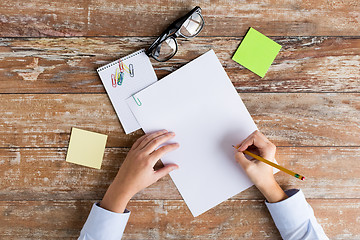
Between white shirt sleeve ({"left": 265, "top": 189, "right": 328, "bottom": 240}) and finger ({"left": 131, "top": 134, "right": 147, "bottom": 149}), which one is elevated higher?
finger ({"left": 131, "top": 134, "right": 147, "bottom": 149})

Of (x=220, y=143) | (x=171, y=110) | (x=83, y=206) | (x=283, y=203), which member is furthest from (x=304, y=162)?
(x=83, y=206)

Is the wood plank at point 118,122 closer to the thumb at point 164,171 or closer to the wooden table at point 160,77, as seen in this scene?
the wooden table at point 160,77

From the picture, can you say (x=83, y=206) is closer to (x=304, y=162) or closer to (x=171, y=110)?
(x=171, y=110)

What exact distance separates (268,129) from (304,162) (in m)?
0.17

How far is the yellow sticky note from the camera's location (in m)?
0.98

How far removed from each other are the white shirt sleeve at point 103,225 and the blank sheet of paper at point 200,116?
24 centimetres

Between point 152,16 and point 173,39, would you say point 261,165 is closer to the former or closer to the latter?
point 173,39

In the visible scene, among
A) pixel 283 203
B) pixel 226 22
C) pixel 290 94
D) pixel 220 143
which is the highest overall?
pixel 226 22

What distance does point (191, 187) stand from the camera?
0.99m

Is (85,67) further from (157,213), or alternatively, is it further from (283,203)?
(283,203)

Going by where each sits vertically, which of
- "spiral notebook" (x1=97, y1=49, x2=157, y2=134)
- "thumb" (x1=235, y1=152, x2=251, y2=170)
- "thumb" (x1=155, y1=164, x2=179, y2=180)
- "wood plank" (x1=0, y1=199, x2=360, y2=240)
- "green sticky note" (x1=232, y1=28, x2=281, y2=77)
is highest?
"green sticky note" (x1=232, y1=28, x2=281, y2=77)

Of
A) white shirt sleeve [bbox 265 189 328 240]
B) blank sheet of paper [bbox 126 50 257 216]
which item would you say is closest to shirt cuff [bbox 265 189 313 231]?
white shirt sleeve [bbox 265 189 328 240]

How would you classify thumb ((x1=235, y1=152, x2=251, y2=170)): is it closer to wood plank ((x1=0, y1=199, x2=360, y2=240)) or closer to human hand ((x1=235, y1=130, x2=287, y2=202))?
human hand ((x1=235, y1=130, x2=287, y2=202))

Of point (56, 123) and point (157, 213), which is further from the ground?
point (56, 123)
